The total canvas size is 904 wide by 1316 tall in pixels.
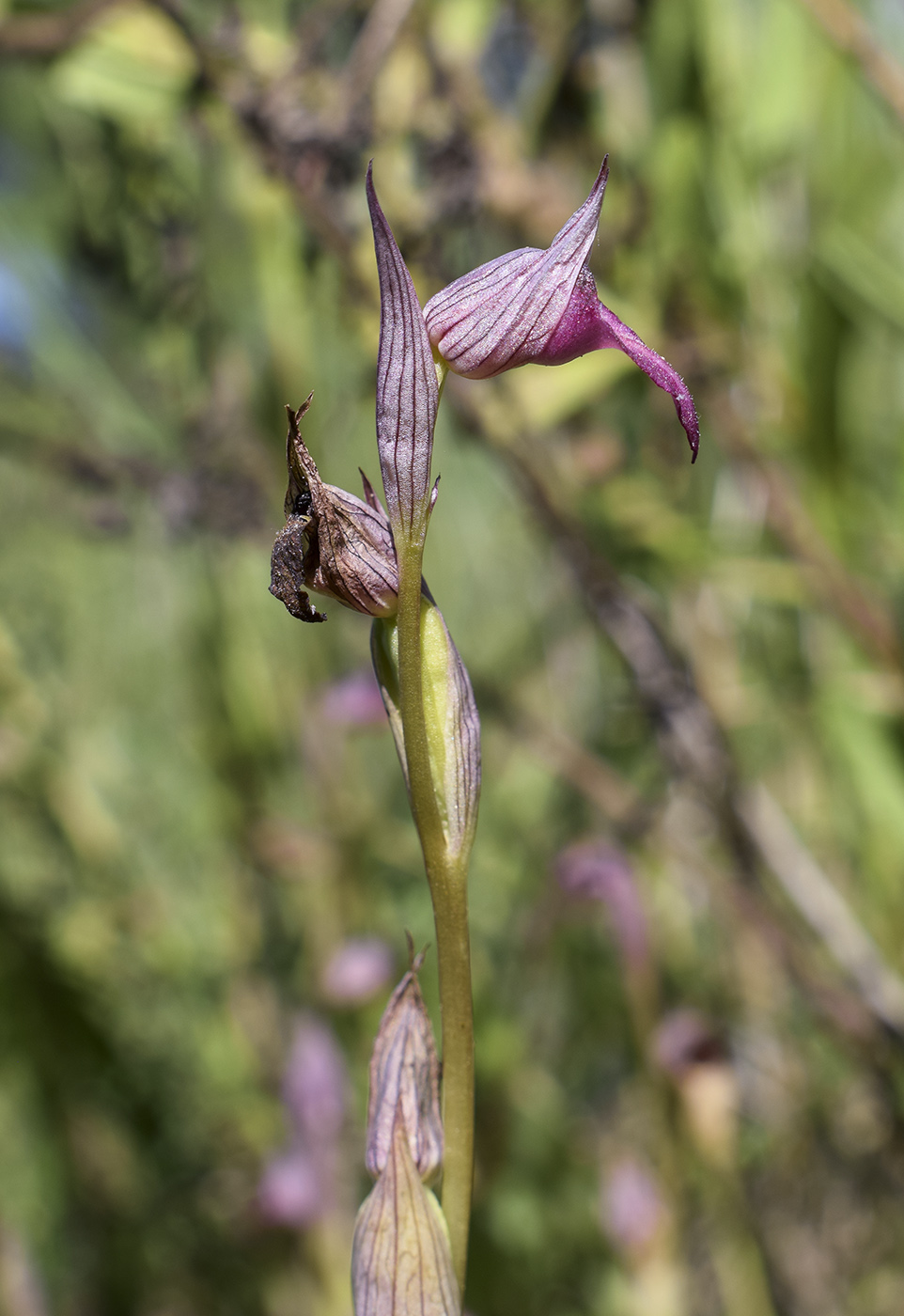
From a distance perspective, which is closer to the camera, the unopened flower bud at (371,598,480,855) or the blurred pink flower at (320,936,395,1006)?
the unopened flower bud at (371,598,480,855)

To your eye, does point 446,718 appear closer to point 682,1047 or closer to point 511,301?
point 511,301

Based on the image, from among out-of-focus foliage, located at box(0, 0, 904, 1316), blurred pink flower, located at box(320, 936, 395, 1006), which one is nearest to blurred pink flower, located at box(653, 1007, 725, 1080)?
out-of-focus foliage, located at box(0, 0, 904, 1316)

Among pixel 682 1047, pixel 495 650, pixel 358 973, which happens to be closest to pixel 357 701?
pixel 358 973

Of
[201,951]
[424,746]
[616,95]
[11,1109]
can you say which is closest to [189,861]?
[201,951]

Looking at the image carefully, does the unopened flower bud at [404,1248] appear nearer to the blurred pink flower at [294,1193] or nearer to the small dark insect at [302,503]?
the small dark insect at [302,503]

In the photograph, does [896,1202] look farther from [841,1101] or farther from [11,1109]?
[11,1109]

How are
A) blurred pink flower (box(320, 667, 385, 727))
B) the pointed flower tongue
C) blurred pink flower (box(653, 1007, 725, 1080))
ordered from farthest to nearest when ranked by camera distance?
blurred pink flower (box(320, 667, 385, 727)), blurred pink flower (box(653, 1007, 725, 1080)), the pointed flower tongue

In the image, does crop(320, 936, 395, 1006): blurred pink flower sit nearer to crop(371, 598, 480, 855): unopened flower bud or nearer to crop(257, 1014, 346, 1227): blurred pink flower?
crop(257, 1014, 346, 1227): blurred pink flower

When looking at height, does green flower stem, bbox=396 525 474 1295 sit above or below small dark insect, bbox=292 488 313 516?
below
